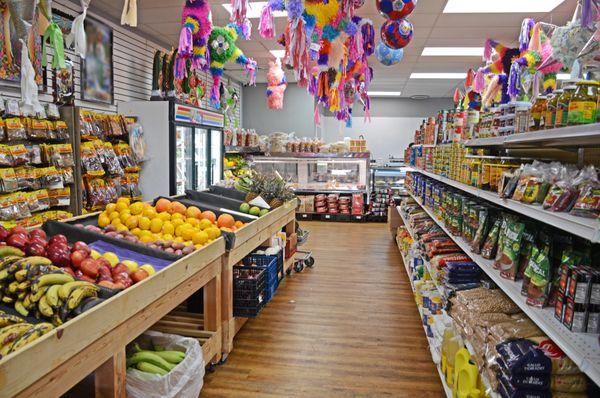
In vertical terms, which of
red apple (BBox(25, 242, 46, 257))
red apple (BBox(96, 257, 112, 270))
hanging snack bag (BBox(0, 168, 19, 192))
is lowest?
red apple (BBox(96, 257, 112, 270))

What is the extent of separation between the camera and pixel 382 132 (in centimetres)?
1566

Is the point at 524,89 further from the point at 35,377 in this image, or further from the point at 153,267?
the point at 35,377

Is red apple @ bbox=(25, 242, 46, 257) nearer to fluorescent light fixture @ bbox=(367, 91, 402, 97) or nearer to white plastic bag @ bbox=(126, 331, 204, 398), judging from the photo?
white plastic bag @ bbox=(126, 331, 204, 398)

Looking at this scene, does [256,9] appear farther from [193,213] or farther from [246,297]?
[246,297]

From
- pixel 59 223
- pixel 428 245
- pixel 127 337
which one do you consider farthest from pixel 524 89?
pixel 59 223

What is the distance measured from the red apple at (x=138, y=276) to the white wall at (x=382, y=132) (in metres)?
13.2

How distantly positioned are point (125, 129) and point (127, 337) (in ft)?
15.4

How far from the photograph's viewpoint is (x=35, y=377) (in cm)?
165

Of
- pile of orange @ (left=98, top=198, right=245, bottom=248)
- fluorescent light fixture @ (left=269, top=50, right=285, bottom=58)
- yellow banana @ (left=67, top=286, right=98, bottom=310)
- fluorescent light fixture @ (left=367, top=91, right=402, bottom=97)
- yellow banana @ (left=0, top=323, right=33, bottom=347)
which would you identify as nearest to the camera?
yellow banana @ (left=0, top=323, right=33, bottom=347)

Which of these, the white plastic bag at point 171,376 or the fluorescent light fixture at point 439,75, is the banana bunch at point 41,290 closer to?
the white plastic bag at point 171,376

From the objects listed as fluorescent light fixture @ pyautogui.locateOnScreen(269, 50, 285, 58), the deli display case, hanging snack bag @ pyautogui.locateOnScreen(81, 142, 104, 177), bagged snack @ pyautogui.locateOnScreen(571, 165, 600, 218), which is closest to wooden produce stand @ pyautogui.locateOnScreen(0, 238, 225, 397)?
bagged snack @ pyautogui.locateOnScreen(571, 165, 600, 218)

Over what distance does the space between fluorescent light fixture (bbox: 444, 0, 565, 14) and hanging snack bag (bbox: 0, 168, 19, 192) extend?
5.17 metres

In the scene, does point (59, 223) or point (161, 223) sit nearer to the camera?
point (59, 223)

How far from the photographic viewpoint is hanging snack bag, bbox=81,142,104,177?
17.5 ft
